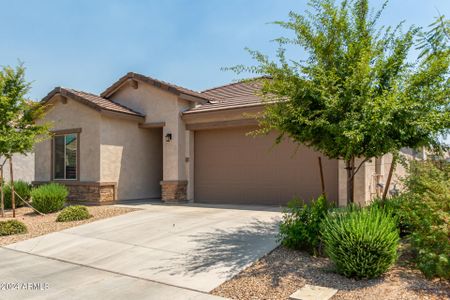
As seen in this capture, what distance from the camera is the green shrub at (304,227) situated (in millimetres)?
Answer: 6203

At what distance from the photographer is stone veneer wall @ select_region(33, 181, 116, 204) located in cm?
1289

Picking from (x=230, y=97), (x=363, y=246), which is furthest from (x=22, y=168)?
(x=363, y=246)

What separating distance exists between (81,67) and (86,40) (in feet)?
10.7

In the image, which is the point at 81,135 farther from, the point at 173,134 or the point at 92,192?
the point at 173,134

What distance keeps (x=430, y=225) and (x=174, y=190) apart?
9.53 meters

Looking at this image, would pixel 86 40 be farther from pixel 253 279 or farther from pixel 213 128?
pixel 253 279

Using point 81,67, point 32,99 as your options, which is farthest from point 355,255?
point 81,67

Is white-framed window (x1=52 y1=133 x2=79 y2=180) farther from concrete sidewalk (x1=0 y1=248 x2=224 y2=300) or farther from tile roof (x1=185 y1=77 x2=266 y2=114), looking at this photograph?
concrete sidewalk (x1=0 y1=248 x2=224 y2=300)

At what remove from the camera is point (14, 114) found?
35.9 ft

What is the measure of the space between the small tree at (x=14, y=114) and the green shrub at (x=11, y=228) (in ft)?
9.25

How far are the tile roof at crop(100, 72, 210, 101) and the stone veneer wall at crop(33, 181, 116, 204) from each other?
430 cm

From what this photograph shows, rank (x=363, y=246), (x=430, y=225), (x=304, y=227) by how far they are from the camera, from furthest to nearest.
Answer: (x=304, y=227) → (x=430, y=225) → (x=363, y=246)

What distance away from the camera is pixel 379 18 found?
643 cm

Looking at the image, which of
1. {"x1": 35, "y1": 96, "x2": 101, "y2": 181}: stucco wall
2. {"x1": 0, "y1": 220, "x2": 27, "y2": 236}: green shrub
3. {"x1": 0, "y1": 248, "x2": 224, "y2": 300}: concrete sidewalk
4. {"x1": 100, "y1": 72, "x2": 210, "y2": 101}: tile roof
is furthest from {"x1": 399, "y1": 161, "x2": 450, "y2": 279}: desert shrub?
{"x1": 35, "y1": 96, "x2": 101, "y2": 181}: stucco wall
